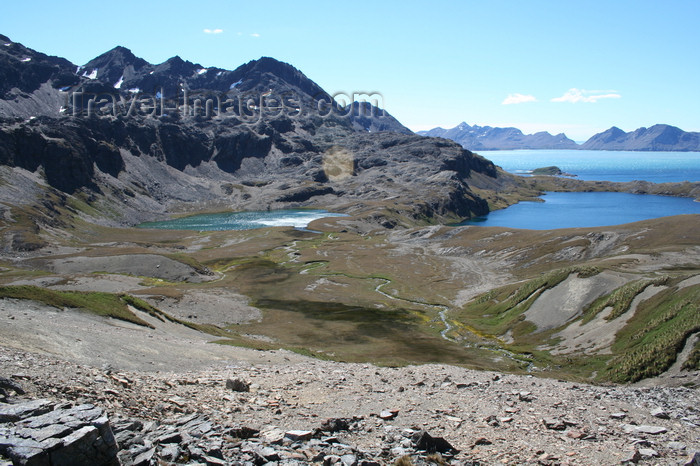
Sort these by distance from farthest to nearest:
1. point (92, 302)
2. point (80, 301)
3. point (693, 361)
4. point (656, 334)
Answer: point (92, 302) < point (80, 301) < point (656, 334) < point (693, 361)

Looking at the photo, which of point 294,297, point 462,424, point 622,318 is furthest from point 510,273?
point 462,424

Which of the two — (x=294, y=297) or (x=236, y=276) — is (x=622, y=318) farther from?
(x=236, y=276)

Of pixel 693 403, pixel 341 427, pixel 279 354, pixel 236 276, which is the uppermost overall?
pixel 341 427

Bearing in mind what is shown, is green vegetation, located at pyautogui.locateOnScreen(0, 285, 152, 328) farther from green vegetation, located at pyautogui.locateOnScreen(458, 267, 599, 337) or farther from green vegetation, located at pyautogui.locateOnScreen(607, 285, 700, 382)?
green vegetation, located at pyautogui.locateOnScreen(458, 267, 599, 337)

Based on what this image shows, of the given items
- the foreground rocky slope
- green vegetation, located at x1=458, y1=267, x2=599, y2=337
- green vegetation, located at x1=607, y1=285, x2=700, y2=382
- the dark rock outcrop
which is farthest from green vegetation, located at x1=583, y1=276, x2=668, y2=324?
the dark rock outcrop

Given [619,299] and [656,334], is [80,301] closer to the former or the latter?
[656,334]

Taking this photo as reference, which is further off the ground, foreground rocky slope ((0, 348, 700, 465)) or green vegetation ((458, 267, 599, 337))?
foreground rocky slope ((0, 348, 700, 465))

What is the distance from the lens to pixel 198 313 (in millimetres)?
80500

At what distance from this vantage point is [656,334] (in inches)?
1962

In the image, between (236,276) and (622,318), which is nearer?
(622,318)

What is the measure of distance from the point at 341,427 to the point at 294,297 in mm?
85440

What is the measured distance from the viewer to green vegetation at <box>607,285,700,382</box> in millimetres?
42531

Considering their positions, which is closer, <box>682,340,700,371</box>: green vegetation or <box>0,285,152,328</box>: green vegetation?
<box>682,340,700,371</box>: green vegetation

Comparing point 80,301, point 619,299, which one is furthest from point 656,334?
point 80,301
